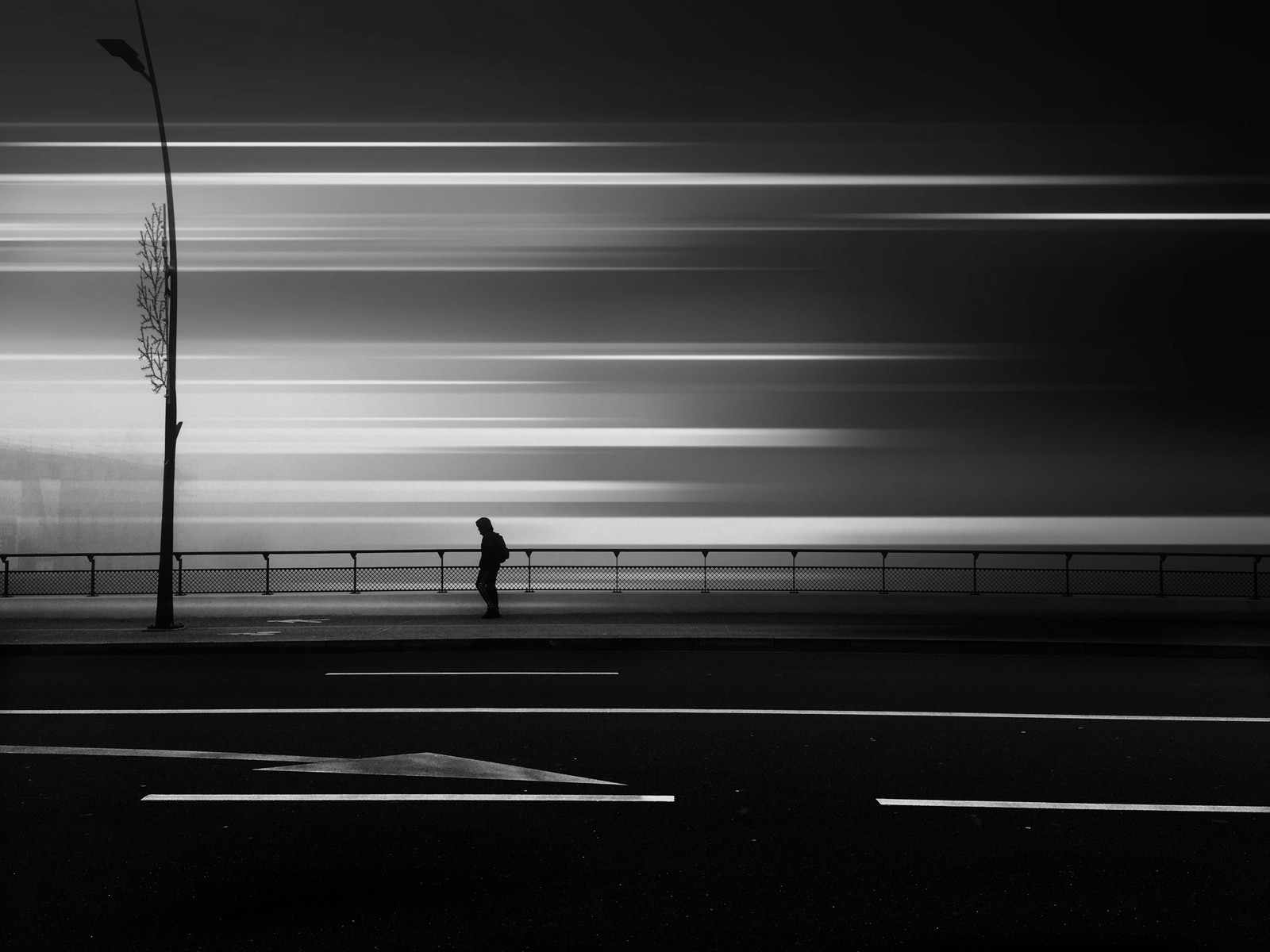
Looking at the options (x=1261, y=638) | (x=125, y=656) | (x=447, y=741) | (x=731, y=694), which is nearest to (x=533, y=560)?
(x=125, y=656)

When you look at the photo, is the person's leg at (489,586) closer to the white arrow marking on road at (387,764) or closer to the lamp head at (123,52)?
the white arrow marking on road at (387,764)

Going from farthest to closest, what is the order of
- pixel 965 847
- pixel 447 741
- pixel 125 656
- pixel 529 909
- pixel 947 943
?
pixel 125 656
pixel 447 741
pixel 965 847
pixel 529 909
pixel 947 943

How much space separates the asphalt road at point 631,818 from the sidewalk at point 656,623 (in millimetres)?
2290

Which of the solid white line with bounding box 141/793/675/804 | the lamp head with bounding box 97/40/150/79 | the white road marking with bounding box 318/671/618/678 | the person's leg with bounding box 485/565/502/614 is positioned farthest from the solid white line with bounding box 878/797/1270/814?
the lamp head with bounding box 97/40/150/79

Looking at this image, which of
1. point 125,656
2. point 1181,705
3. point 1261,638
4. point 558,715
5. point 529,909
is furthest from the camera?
point 1261,638

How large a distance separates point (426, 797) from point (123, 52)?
1038cm

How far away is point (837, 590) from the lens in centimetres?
1541

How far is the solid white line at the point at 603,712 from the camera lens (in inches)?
248

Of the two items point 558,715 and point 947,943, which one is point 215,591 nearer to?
point 558,715

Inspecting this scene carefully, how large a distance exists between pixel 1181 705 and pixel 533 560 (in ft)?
38.3

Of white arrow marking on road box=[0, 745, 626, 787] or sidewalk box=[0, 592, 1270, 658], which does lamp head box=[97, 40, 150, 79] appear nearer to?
sidewalk box=[0, 592, 1270, 658]

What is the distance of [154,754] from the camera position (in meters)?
5.24

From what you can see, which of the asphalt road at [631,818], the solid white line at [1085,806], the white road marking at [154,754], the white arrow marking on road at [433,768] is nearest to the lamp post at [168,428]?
the asphalt road at [631,818]

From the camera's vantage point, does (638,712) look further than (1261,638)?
No
